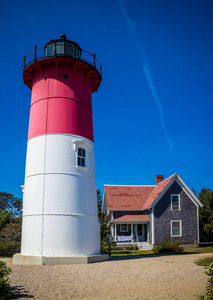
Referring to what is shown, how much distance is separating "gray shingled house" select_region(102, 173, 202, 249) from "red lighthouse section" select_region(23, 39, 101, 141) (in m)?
12.7

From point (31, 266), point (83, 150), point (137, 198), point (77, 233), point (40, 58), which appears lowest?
point (31, 266)

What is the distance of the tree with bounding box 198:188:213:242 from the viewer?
27.4 metres

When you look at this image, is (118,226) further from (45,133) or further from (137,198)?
(45,133)

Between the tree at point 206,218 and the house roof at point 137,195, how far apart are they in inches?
70.3

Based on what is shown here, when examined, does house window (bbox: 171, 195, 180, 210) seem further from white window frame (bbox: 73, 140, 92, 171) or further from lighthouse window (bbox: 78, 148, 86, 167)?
lighthouse window (bbox: 78, 148, 86, 167)

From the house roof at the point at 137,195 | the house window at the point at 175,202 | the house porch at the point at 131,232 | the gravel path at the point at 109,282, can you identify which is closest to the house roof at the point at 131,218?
the house porch at the point at 131,232

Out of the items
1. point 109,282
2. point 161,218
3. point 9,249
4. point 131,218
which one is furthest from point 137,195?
point 109,282

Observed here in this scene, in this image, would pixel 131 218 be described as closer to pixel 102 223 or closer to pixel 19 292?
pixel 102 223

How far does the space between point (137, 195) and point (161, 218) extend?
4555mm

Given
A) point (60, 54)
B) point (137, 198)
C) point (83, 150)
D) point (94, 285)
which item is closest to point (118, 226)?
point (137, 198)

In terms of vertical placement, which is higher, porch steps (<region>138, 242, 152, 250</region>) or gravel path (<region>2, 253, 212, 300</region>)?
gravel path (<region>2, 253, 212, 300</region>)

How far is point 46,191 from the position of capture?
14.6 meters

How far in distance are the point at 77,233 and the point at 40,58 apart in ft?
29.5

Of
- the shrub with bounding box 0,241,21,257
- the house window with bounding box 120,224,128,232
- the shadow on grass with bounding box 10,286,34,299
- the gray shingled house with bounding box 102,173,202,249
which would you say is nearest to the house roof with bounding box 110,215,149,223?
the gray shingled house with bounding box 102,173,202,249
